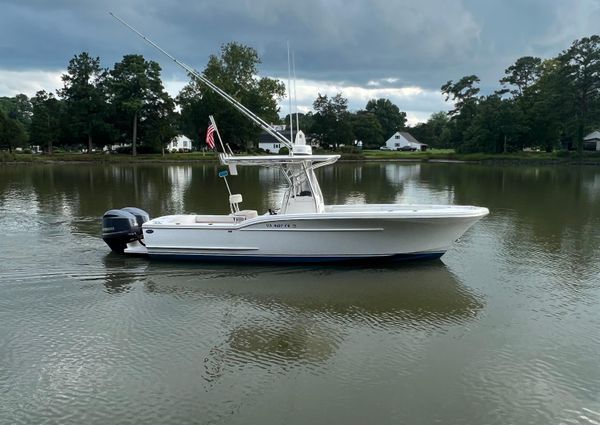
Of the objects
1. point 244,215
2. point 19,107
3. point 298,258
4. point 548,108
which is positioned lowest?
point 298,258

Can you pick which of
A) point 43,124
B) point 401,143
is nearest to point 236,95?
point 43,124

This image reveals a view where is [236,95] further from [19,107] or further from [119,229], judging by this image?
[19,107]

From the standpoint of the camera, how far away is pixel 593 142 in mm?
86125

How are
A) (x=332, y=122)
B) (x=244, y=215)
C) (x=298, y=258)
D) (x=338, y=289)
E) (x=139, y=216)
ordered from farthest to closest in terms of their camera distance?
(x=332, y=122), (x=139, y=216), (x=244, y=215), (x=298, y=258), (x=338, y=289)

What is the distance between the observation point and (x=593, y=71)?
72375 mm

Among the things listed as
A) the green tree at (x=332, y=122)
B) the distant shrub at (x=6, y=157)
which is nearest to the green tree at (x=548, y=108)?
the green tree at (x=332, y=122)

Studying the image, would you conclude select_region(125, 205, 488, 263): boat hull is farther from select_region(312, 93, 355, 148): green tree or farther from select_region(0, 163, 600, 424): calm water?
select_region(312, 93, 355, 148): green tree

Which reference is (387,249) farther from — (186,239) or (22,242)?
(22,242)

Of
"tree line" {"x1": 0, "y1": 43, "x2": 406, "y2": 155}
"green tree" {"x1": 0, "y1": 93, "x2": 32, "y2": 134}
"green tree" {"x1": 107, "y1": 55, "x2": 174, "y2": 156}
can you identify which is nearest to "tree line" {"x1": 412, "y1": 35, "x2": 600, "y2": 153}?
"tree line" {"x1": 0, "y1": 43, "x2": 406, "y2": 155}

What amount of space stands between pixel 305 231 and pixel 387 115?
131m

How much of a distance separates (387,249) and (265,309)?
4.03m

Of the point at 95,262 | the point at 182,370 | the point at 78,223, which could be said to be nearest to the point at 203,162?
the point at 78,223

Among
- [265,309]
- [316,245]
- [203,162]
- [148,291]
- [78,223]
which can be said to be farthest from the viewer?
[203,162]

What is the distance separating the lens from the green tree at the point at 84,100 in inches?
3226
